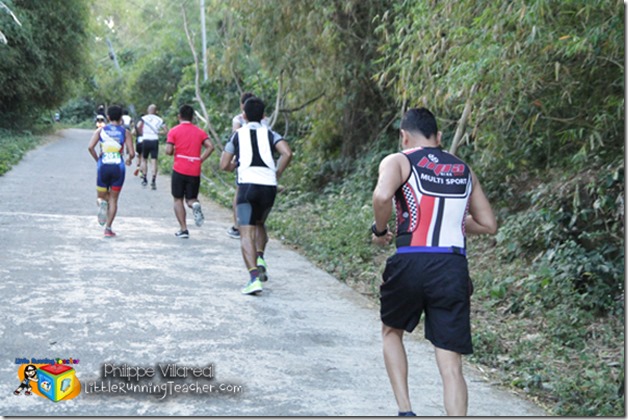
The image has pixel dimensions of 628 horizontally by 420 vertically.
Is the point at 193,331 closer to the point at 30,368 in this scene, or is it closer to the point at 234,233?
the point at 30,368

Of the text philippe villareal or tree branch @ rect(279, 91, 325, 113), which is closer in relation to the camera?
the text philippe villareal

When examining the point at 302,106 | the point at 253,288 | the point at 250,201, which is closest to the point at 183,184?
the point at 250,201

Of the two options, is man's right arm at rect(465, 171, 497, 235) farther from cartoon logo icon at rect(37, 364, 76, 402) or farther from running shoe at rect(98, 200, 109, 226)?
running shoe at rect(98, 200, 109, 226)

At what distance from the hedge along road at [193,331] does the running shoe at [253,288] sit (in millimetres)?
146

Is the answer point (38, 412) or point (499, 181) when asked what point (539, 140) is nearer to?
point (499, 181)

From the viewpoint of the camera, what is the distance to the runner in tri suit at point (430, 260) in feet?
14.8

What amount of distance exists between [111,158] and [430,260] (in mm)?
7488

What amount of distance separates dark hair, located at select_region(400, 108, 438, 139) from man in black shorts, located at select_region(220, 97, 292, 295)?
144 inches

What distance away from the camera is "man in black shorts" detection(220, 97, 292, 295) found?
8.34 m

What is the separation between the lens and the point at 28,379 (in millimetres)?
5207

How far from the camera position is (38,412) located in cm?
475

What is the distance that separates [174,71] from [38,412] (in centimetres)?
3737

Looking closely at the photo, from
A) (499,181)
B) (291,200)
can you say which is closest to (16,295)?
(499,181)

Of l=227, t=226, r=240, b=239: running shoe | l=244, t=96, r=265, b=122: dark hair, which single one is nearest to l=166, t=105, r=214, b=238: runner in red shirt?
l=227, t=226, r=240, b=239: running shoe
